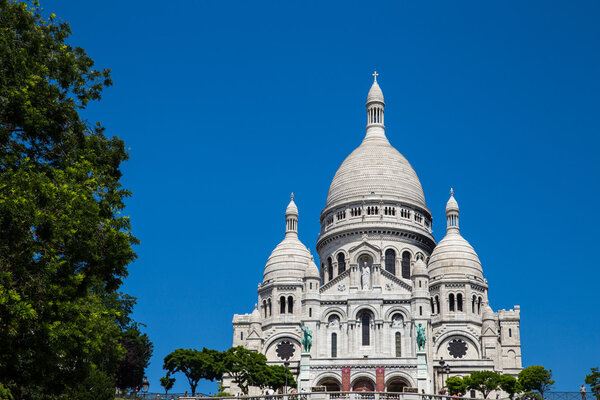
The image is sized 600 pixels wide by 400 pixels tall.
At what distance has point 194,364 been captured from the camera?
261 ft

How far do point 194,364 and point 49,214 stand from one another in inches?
1919

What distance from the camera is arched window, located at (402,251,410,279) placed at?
353 feet

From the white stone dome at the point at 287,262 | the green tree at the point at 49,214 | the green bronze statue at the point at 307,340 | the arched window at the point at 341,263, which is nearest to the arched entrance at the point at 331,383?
the green bronze statue at the point at 307,340

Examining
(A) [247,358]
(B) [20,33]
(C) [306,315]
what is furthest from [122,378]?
(B) [20,33]

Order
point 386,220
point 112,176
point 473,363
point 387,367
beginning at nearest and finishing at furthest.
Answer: point 112,176 → point 387,367 → point 473,363 → point 386,220

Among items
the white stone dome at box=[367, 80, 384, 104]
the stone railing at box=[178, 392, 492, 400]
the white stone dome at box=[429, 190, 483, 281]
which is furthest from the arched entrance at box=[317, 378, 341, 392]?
the white stone dome at box=[367, 80, 384, 104]

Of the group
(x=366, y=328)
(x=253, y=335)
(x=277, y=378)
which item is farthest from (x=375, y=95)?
(x=277, y=378)

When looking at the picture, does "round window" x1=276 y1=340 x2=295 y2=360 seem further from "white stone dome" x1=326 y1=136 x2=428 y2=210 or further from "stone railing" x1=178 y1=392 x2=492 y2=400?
"stone railing" x1=178 y1=392 x2=492 y2=400

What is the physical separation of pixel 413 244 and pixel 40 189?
81029mm

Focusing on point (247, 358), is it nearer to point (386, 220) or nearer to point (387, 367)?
point (387, 367)

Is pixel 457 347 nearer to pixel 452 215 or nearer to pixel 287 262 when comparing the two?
pixel 452 215

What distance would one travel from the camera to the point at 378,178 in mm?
114062

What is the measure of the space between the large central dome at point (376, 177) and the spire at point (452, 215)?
337 centimetres

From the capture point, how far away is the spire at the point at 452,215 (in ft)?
365
